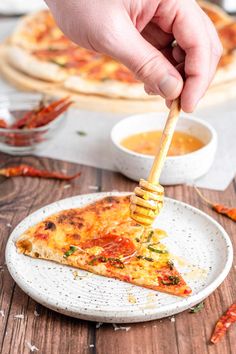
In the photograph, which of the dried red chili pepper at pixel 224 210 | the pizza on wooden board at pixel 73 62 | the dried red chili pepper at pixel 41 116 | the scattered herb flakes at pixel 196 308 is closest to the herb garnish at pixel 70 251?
the scattered herb flakes at pixel 196 308

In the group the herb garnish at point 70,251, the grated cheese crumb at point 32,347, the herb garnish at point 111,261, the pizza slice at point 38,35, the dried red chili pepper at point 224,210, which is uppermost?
the herb garnish at point 111,261

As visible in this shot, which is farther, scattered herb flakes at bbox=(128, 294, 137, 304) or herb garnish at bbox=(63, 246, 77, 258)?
herb garnish at bbox=(63, 246, 77, 258)

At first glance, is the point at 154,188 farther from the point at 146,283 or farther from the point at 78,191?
the point at 78,191

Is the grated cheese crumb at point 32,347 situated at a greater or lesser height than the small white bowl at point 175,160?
greater

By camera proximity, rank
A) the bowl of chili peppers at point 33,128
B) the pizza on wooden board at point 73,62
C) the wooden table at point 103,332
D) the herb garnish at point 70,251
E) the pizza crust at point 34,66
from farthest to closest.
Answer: the pizza crust at point 34,66, the pizza on wooden board at point 73,62, the bowl of chili peppers at point 33,128, the herb garnish at point 70,251, the wooden table at point 103,332

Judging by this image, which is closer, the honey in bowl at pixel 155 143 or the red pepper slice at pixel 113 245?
the red pepper slice at pixel 113 245

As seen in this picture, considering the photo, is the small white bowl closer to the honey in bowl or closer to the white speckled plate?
the honey in bowl

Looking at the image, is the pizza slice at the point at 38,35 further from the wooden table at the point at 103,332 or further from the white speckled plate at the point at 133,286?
the wooden table at the point at 103,332

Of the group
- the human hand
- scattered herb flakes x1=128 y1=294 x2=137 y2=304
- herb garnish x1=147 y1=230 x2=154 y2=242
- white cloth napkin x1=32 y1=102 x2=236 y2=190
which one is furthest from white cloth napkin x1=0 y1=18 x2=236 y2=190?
scattered herb flakes x1=128 y1=294 x2=137 y2=304
